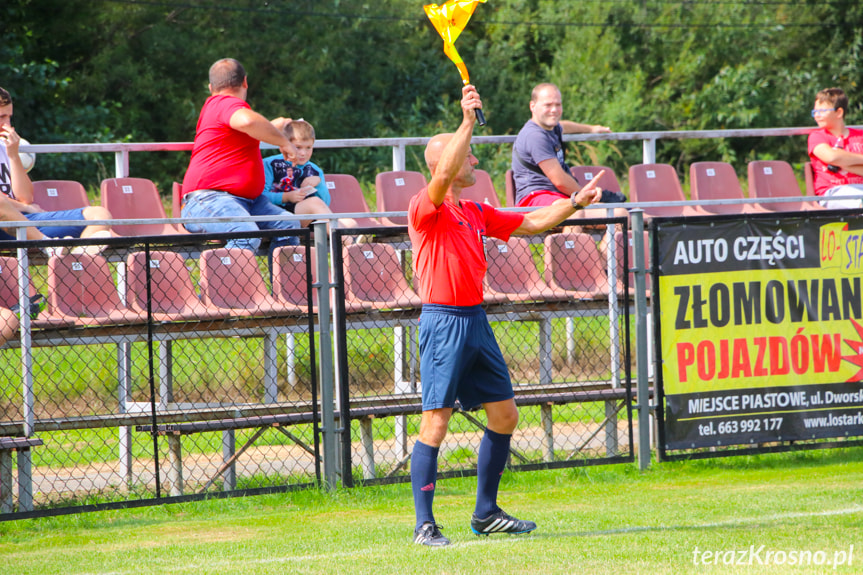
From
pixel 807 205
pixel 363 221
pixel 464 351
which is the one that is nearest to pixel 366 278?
pixel 363 221

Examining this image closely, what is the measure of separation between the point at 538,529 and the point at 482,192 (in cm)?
500

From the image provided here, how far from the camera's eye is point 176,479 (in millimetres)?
7887

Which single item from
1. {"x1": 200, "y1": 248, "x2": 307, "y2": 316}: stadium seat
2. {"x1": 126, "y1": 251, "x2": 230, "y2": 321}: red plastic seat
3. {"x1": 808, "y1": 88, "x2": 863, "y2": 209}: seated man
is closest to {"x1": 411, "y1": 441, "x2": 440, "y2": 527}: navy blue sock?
{"x1": 200, "y1": 248, "x2": 307, "y2": 316}: stadium seat

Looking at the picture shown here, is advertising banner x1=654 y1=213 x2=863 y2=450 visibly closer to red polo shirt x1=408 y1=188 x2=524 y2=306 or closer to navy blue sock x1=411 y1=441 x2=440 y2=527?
red polo shirt x1=408 y1=188 x2=524 y2=306

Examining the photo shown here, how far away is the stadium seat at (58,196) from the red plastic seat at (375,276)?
2688mm

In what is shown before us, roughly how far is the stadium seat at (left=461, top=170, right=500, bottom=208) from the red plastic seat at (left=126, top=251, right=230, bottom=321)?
323cm

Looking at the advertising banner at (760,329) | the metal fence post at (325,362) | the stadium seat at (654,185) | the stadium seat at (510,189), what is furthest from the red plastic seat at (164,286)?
the stadium seat at (654,185)

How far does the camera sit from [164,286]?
25.6 feet

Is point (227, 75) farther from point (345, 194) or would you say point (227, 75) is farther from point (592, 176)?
point (592, 176)

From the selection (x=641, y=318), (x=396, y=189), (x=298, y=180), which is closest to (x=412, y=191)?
(x=396, y=189)

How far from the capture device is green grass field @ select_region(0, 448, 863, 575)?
5316 mm

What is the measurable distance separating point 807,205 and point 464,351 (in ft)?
23.8

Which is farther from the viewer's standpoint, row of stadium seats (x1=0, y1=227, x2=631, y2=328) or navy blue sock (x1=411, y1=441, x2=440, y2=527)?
row of stadium seats (x1=0, y1=227, x2=631, y2=328)

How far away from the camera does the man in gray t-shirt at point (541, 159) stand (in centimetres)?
916
